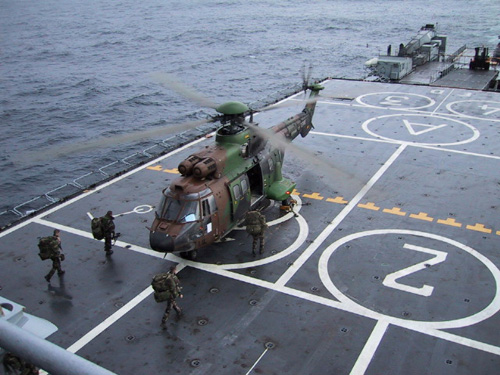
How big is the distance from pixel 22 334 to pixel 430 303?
615 inches

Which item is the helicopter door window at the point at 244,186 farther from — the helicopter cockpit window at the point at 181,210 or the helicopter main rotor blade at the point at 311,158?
the helicopter cockpit window at the point at 181,210

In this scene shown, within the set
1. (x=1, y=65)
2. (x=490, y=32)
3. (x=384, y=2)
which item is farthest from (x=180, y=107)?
(x=384, y=2)

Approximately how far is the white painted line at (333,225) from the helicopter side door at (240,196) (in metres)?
2.96

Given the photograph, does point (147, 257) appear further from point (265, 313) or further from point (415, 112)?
point (415, 112)

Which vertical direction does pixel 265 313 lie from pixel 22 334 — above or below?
below

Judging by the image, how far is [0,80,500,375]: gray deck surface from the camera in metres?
14.2

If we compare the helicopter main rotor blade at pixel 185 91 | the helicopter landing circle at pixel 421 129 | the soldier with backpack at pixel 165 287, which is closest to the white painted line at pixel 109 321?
the soldier with backpack at pixel 165 287

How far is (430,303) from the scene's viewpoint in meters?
16.3

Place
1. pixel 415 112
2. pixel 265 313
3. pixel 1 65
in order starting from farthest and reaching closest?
1. pixel 1 65
2. pixel 415 112
3. pixel 265 313

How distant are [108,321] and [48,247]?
3545 mm

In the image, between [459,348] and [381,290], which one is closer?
[459,348]

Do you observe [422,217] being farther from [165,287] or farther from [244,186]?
[165,287]

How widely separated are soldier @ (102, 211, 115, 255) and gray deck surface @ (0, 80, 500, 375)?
1.58ft

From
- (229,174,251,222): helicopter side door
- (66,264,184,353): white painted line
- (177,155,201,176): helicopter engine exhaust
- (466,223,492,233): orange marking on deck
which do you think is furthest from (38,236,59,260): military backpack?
(466,223,492,233): orange marking on deck
